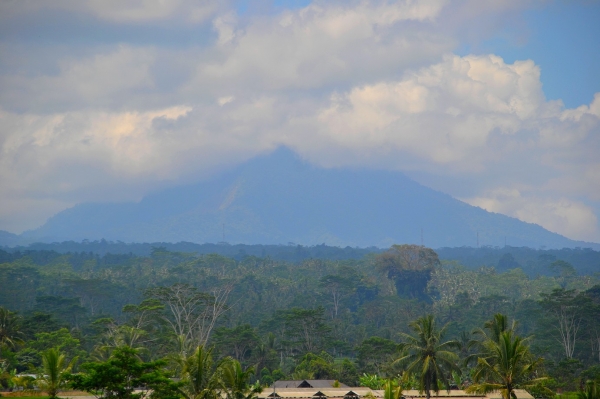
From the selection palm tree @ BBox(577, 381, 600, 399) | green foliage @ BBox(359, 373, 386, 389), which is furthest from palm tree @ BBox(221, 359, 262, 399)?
green foliage @ BBox(359, 373, 386, 389)

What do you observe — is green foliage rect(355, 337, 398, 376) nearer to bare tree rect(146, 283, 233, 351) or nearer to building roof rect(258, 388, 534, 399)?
building roof rect(258, 388, 534, 399)

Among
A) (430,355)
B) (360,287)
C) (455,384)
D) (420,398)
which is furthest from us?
(360,287)

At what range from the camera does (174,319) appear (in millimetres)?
102938

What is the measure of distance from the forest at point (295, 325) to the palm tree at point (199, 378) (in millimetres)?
163

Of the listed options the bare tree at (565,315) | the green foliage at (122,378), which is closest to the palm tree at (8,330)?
the green foliage at (122,378)

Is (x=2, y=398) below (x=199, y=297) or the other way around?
below

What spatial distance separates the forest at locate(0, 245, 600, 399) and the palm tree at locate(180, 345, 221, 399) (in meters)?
0.16

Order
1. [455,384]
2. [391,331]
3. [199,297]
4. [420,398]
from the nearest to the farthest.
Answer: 1. [420,398]
2. [455,384]
3. [199,297]
4. [391,331]

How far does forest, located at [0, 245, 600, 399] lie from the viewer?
2302 inches

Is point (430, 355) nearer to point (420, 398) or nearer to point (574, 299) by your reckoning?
point (420, 398)

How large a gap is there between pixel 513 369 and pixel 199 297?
53292 millimetres

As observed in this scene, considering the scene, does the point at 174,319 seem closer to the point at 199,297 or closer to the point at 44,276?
the point at 199,297

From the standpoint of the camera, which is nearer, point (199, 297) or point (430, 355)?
point (430, 355)

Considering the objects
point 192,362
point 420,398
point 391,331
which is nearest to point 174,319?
point 391,331
